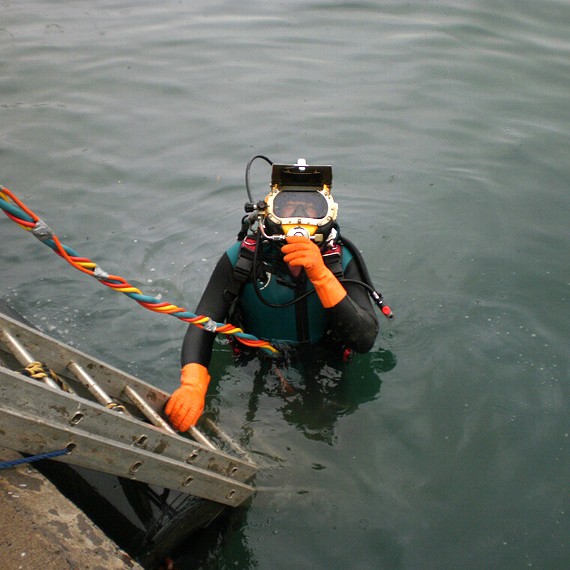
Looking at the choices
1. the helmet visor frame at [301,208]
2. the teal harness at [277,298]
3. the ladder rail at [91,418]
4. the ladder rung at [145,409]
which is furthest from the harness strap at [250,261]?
the ladder rail at [91,418]

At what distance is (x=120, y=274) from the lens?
5457 millimetres

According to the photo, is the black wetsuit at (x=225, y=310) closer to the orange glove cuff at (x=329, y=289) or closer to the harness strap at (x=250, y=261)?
the harness strap at (x=250, y=261)

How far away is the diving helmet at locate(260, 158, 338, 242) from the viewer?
3.53m

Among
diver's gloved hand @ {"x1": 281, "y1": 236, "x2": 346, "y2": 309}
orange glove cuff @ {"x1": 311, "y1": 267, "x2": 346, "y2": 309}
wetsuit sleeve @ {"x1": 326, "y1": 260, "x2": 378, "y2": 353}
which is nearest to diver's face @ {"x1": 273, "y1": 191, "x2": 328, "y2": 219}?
diver's gloved hand @ {"x1": 281, "y1": 236, "x2": 346, "y2": 309}

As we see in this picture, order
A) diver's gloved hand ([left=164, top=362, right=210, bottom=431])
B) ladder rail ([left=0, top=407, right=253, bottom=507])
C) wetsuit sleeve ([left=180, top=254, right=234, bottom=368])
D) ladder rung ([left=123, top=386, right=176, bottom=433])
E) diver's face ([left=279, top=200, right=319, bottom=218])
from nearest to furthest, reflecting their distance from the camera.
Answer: ladder rail ([left=0, top=407, right=253, bottom=507]) → ladder rung ([left=123, top=386, right=176, bottom=433]) → diver's gloved hand ([left=164, top=362, right=210, bottom=431]) → diver's face ([left=279, top=200, right=319, bottom=218]) → wetsuit sleeve ([left=180, top=254, right=234, bottom=368])

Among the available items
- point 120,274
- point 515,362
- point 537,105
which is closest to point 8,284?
point 120,274

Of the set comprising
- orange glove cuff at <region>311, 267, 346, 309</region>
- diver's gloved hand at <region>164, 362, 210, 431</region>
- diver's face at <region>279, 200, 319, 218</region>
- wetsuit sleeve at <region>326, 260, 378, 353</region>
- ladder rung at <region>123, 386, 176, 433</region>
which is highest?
diver's face at <region>279, 200, 319, 218</region>

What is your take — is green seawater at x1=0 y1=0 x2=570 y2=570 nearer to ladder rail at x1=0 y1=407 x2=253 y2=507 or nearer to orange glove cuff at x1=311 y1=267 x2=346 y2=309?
ladder rail at x1=0 y1=407 x2=253 y2=507

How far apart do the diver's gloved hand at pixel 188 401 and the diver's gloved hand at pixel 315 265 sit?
0.79 meters

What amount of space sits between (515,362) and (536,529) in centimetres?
129

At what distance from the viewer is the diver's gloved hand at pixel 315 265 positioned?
11.1 feet

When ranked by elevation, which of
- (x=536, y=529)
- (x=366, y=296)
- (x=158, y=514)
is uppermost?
(x=366, y=296)

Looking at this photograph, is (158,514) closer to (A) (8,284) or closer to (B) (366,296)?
(B) (366,296)

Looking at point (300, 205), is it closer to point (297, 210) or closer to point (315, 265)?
point (297, 210)
